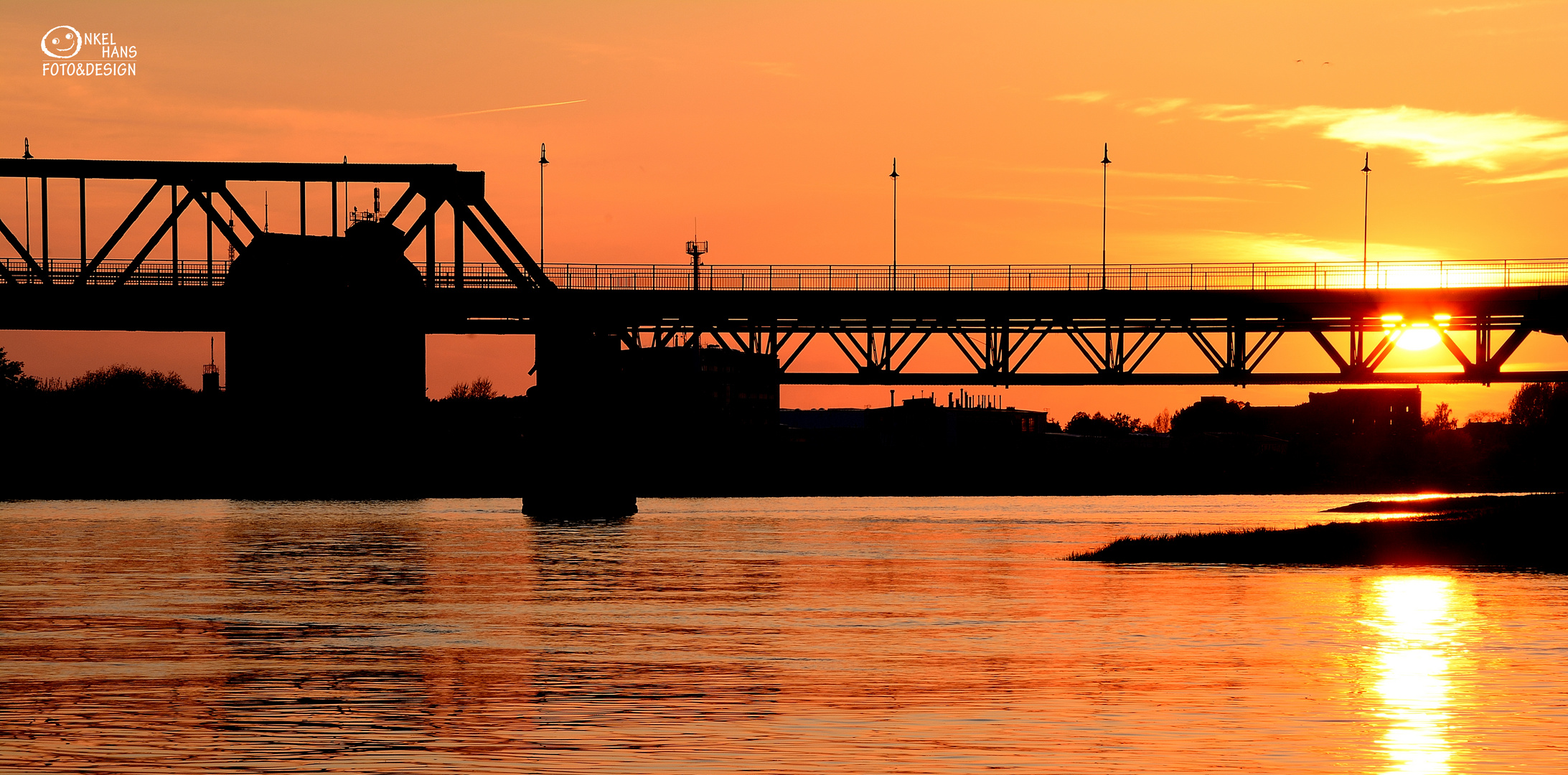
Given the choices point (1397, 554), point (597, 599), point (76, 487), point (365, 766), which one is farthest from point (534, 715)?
point (76, 487)

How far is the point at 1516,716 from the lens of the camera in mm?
26969

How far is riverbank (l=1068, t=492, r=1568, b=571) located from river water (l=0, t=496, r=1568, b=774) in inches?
124

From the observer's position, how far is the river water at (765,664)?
952 inches

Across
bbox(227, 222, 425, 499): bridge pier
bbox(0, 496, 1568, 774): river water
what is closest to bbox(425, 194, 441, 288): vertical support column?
bbox(0, 496, 1568, 774): river water

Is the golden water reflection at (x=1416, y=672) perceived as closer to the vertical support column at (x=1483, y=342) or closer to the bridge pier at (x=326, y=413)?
the vertical support column at (x=1483, y=342)

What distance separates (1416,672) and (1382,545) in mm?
32977

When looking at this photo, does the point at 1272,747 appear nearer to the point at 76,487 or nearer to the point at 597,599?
the point at 597,599

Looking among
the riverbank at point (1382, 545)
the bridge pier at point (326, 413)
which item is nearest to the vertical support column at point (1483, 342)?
the riverbank at point (1382, 545)

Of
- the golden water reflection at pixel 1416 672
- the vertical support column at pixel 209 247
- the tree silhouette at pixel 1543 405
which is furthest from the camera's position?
the tree silhouette at pixel 1543 405

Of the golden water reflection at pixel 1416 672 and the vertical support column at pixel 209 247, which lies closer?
the golden water reflection at pixel 1416 672

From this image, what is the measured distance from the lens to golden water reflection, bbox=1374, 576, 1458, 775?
2395 centimetres

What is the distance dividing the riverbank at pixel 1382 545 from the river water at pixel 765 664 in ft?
10.3

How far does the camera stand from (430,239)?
9200cm

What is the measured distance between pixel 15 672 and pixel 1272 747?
2148 cm
